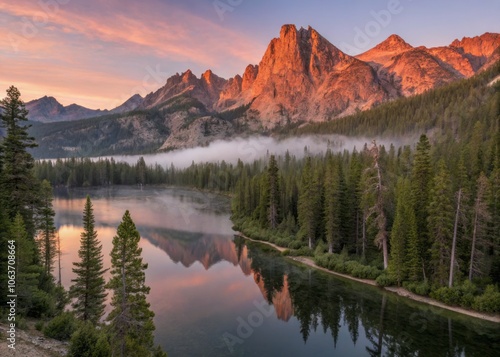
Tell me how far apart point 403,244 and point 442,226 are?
542 centimetres

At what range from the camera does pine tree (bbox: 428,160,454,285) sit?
42094mm

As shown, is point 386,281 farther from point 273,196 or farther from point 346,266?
point 273,196

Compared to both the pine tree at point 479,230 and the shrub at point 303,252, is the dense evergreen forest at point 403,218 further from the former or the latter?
the shrub at point 303,252

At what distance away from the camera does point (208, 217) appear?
103 m

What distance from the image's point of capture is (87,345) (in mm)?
20422

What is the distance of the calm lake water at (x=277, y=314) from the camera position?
3219cm

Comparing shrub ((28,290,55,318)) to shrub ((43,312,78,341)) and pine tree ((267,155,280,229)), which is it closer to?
shrub ((43,312,78,341))

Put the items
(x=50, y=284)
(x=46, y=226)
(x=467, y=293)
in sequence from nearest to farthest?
(x=50, y=284) < (x=467, y=293) < (x=46, y=226)

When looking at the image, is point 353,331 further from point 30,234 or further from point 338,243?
point 30,234

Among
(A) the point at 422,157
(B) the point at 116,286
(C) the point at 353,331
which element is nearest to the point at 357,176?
(A) the point at 422,157

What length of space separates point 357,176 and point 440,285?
78.7ft

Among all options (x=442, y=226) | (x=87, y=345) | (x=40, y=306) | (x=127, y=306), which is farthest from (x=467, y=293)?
(x=40, y=306)

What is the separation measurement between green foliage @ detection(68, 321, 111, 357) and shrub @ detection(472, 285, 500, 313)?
1468 inches

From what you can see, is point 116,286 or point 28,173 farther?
point 28,173
